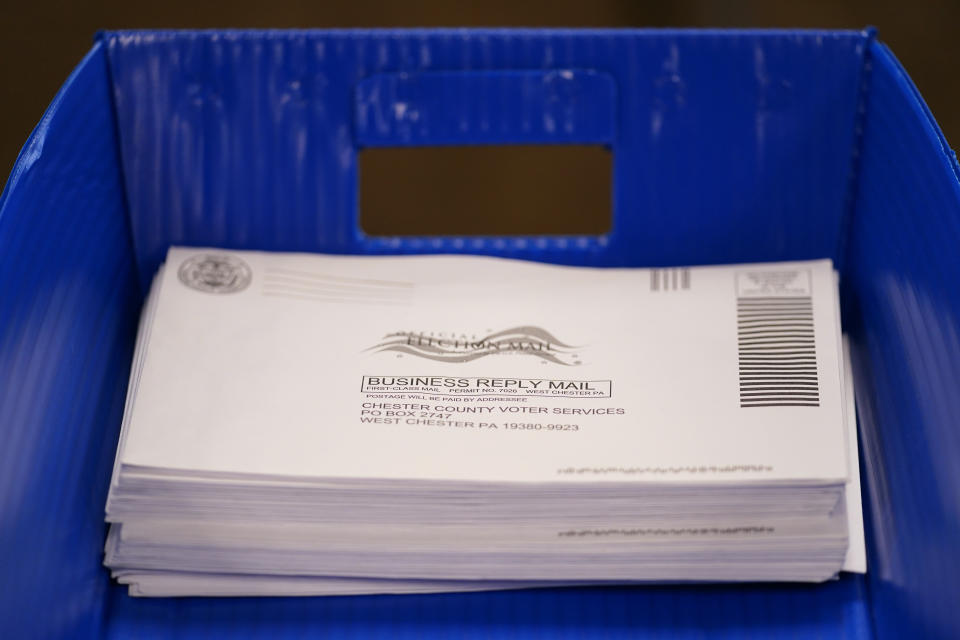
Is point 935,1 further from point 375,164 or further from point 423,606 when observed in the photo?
point 423,606

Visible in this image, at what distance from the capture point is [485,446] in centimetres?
50

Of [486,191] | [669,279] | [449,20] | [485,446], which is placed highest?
[449,20]

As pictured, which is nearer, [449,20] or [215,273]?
[215,273]

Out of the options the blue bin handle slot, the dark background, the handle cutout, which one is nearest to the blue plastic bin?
the blue bin handle slot

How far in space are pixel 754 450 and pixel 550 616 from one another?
0.36 ft

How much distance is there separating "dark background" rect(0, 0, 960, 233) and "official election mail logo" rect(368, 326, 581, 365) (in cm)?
74

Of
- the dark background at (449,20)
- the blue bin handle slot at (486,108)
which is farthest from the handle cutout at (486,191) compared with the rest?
the blue bin handle slot at (486,108)

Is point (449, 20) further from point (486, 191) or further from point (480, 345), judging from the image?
point (480, 345)

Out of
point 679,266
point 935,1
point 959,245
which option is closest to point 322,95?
point 679,266

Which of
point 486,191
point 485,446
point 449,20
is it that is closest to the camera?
point 485,446

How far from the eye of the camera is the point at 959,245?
18.2 inches

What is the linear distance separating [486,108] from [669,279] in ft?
0.40

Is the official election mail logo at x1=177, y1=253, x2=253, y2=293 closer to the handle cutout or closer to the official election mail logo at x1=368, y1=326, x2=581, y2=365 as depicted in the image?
the official election mail logo at x1=368, y1=326, x2=581, y2=365

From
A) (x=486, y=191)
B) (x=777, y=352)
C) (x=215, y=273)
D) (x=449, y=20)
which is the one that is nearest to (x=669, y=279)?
(x=777, y=352)
